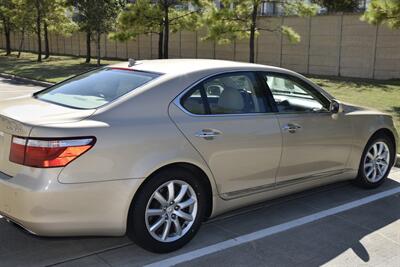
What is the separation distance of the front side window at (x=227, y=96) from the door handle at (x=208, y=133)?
17cm

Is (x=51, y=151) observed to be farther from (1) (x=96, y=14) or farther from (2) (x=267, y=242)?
(1) (x=96, y=14)

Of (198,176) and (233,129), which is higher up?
(233,129)

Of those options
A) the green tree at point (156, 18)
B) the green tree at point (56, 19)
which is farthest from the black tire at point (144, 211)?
the green tree at point (56, 19)

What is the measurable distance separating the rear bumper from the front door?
5.51 feet

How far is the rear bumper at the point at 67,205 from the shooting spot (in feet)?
10.9

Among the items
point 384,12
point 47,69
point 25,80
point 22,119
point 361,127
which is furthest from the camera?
point 47,69

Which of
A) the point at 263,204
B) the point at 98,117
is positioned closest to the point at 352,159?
the point at 263,204

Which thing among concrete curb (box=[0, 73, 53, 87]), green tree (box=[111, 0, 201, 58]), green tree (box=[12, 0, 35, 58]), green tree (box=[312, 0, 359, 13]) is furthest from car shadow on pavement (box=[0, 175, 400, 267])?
green tree (box=[312, 0, 359, 13])

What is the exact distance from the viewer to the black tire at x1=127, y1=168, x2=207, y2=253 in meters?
3.68

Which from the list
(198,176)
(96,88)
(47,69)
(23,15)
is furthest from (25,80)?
(198,176)

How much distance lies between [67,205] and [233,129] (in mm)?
1533

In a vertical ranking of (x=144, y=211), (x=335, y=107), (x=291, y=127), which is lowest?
(x=144, y=211)

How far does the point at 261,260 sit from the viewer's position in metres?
3.88

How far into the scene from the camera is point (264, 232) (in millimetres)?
4438
